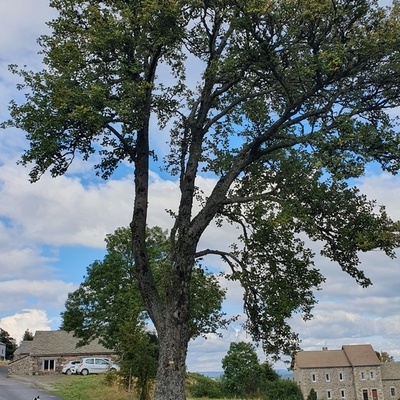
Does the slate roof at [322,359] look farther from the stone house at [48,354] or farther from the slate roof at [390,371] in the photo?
the stone house at [48,354]

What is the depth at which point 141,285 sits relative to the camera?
45.2 feet


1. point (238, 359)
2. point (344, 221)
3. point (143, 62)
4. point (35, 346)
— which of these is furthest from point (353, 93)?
point (35, 346)

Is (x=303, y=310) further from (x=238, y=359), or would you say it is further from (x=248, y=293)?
(x=238, y=359)

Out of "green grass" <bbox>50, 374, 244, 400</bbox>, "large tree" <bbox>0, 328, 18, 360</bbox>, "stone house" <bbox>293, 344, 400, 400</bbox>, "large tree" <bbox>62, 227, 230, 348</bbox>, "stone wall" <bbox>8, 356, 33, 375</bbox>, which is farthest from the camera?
"large tree" <bbox>0, 328, 18, 360</bbox>

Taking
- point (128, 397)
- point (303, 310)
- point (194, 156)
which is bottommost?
point (128, 397)

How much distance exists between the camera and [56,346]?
54.0m

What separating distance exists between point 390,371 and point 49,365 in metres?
51.5

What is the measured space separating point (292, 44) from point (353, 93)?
214cm

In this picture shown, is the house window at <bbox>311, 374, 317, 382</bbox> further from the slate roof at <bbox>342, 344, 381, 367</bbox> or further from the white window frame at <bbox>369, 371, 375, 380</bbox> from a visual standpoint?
the white window frame at <bbox>369, 371, 375, 380</bbox>

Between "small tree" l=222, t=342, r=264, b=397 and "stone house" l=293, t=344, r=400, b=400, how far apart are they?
34.2 m

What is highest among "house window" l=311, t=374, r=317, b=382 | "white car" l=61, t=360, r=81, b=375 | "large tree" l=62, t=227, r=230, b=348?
"large tree" l=62, t=227, r=230, b=348

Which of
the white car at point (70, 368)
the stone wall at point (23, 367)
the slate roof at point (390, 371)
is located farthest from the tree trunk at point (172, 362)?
the slate roof at point (390, 371)

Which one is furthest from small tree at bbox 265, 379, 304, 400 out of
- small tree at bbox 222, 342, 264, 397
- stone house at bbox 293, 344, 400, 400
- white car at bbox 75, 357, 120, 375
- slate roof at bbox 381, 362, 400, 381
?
slate roof at bbox 381, 362, 400, 381

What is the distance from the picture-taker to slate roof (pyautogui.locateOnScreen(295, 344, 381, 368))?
7950cm
